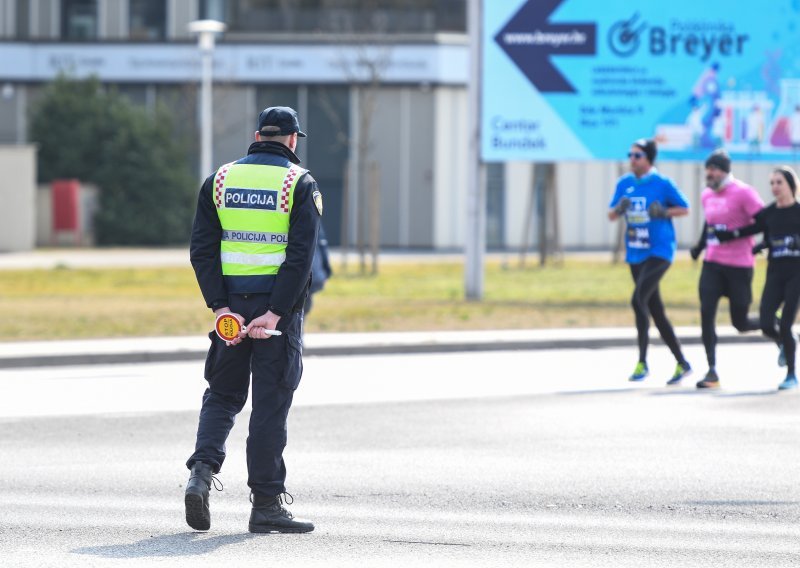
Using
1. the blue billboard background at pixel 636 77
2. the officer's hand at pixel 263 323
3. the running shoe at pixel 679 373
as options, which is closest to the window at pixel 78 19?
the blue billboard background at pixel 636 77

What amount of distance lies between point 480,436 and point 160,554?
4.13m

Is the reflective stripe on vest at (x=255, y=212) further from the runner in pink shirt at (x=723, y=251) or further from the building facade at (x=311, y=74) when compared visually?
the building facade at (x=311, y=74)

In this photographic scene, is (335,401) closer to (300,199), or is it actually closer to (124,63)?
(300,199)

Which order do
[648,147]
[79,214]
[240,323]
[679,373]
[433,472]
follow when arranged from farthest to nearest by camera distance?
[79,214]
[679,373]
[648,147]
[433,472]
[240,323]

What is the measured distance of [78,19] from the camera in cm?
4822

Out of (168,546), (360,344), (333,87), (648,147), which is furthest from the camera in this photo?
(333,87)

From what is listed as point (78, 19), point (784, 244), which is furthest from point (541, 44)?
point (78, 19)

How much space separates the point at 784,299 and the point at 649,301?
109 cm

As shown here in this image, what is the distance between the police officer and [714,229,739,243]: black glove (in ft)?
21.1

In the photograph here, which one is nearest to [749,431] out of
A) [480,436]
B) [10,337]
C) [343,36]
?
[480,436]

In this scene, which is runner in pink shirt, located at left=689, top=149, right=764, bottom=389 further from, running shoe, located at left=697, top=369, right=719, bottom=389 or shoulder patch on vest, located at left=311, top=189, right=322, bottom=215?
shoulder patch on vest, located at left=311, top=189, right=322, bottom=215

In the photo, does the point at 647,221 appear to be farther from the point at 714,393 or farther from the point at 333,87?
the point at 333,87

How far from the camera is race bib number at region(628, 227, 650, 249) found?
1315cm

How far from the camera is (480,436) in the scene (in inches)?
411
